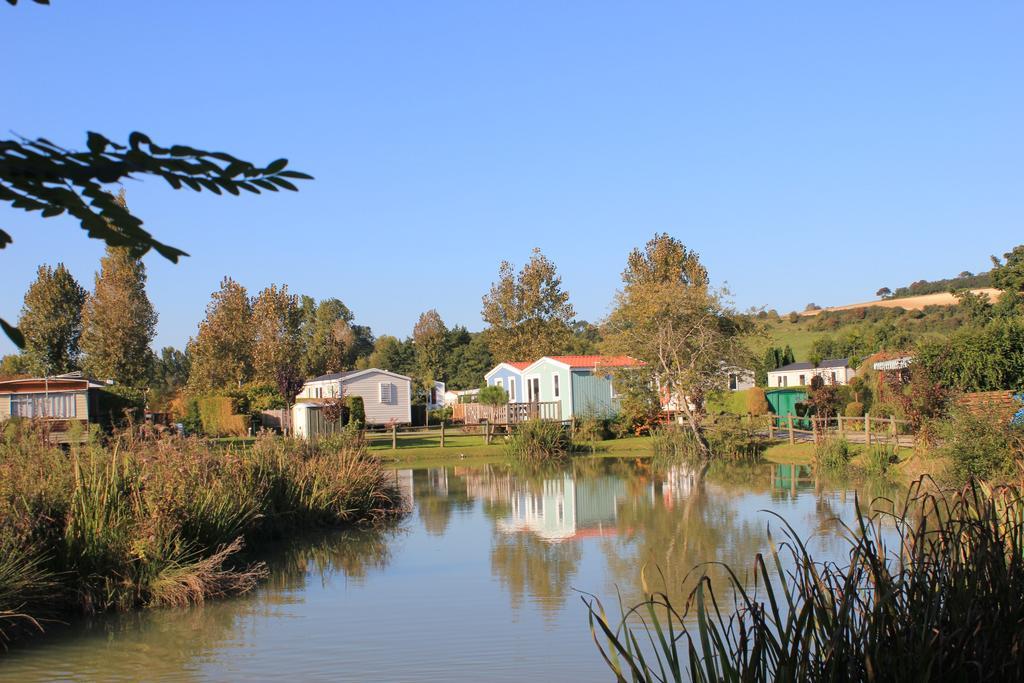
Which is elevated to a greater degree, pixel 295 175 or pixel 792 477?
pixel 295 175

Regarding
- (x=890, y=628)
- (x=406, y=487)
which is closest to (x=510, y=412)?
(x=406, y=487)

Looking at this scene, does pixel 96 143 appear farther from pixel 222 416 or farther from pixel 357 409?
pixel 222 416

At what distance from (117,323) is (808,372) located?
39435 millimetres

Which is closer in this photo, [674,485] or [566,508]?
[566,508]

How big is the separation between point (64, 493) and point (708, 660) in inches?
388

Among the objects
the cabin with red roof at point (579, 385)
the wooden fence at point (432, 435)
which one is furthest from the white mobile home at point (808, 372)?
the wooden fence at point (432, 435)

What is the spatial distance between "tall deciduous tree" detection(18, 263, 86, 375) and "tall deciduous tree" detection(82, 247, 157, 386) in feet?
6.35

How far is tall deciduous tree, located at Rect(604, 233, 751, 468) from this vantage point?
110 ft

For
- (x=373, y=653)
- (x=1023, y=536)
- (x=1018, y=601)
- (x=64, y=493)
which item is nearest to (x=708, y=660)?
(x=1018, y=601)

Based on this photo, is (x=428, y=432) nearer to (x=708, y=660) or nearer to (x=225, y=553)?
(x=225, y=553)

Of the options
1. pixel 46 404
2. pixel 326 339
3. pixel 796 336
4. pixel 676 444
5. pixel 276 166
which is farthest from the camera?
pixel 796 336

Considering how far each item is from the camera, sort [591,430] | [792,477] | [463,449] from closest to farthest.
→ 1. [792,477]
2. [463,449]
3. [591,430]

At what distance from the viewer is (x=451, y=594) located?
12305mm

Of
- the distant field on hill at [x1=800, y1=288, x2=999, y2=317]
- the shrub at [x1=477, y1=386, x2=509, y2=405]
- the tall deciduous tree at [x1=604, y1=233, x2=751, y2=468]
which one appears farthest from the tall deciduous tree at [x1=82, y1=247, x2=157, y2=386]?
the distant field on hill at [x1=800, y1=288, x2=999, y2=317]
